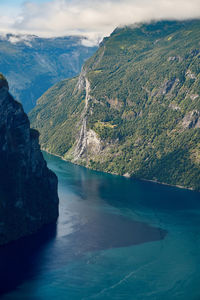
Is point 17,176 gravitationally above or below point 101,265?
above

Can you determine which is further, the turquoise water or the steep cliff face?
the steep cliff face

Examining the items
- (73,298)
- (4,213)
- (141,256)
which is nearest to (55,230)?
(4,213)

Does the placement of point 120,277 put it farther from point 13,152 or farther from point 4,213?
point 13,152

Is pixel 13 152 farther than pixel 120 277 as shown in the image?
Yes

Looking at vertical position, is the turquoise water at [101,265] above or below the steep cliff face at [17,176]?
below

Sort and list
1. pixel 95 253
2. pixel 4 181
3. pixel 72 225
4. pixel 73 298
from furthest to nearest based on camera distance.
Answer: pixel 72 225 → pixel 4 181 → pixel 95 253 → pixel 73 298

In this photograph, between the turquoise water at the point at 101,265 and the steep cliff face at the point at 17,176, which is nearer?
the turquoise water at the point at 101,265

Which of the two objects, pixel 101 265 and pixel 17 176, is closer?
pixel 101 265

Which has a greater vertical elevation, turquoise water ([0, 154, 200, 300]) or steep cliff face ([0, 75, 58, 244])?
steep cliff face ([0, 75, 58, 244])
